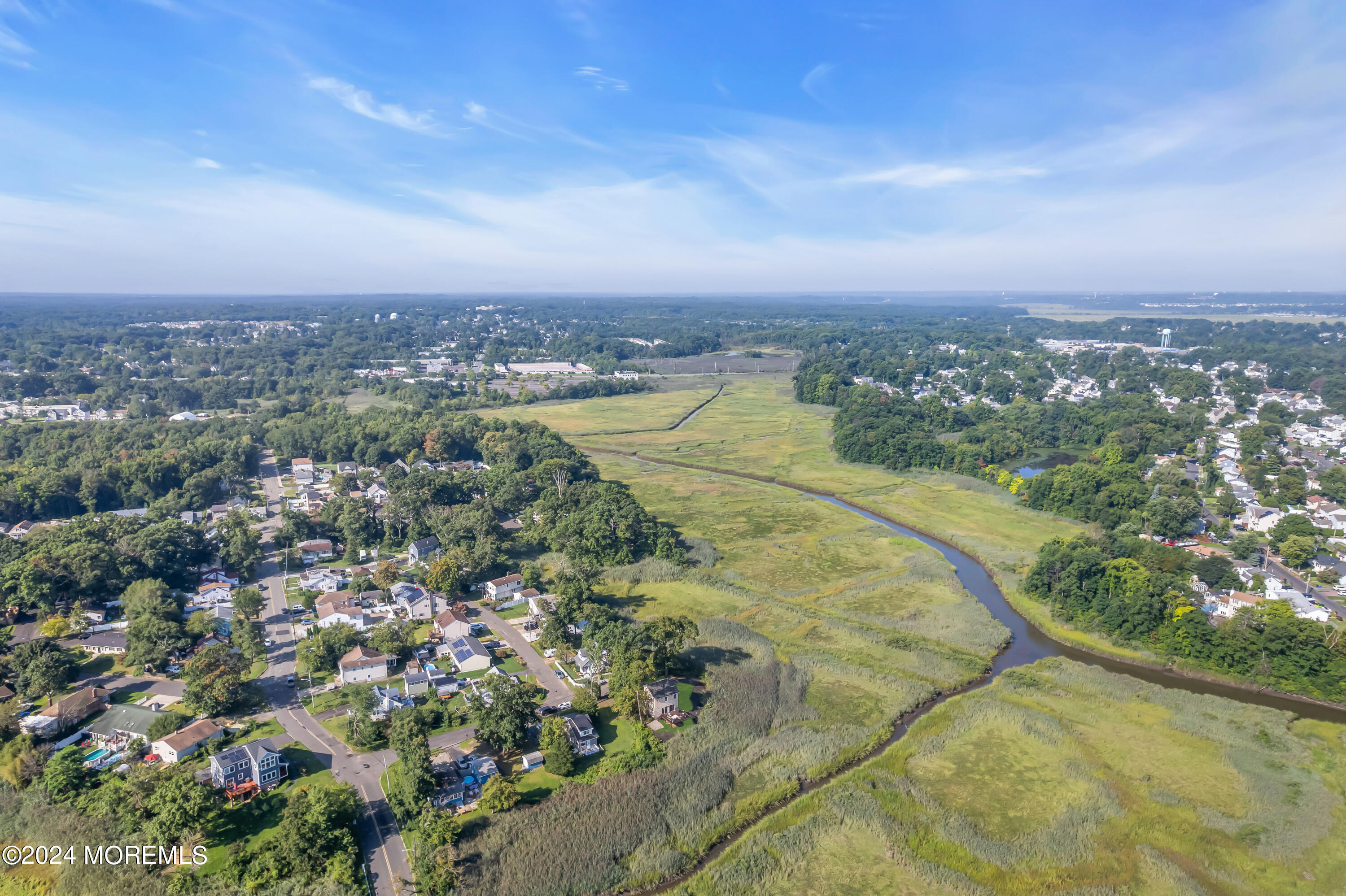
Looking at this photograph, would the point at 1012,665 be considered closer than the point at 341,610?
Yes

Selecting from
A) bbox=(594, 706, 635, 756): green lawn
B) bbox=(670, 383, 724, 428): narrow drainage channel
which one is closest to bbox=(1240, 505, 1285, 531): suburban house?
bbox=(594, 706, 635, 756): green lawn

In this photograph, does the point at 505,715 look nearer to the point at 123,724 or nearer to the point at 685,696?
the point at 685,696

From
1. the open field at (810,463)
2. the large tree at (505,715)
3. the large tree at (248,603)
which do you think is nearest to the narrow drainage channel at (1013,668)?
the open field at (810,463)

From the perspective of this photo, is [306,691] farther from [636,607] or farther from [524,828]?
[636,607]

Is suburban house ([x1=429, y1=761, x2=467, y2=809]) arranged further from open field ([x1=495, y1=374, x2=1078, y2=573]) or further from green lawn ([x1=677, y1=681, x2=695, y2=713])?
open field ([x1=495, y1=374, x2=1078, y2=573])

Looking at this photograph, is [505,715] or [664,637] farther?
[664,637]

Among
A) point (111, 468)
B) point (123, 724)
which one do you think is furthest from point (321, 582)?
point (111, 468)

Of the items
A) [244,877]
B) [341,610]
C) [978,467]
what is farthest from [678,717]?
[978,467]
